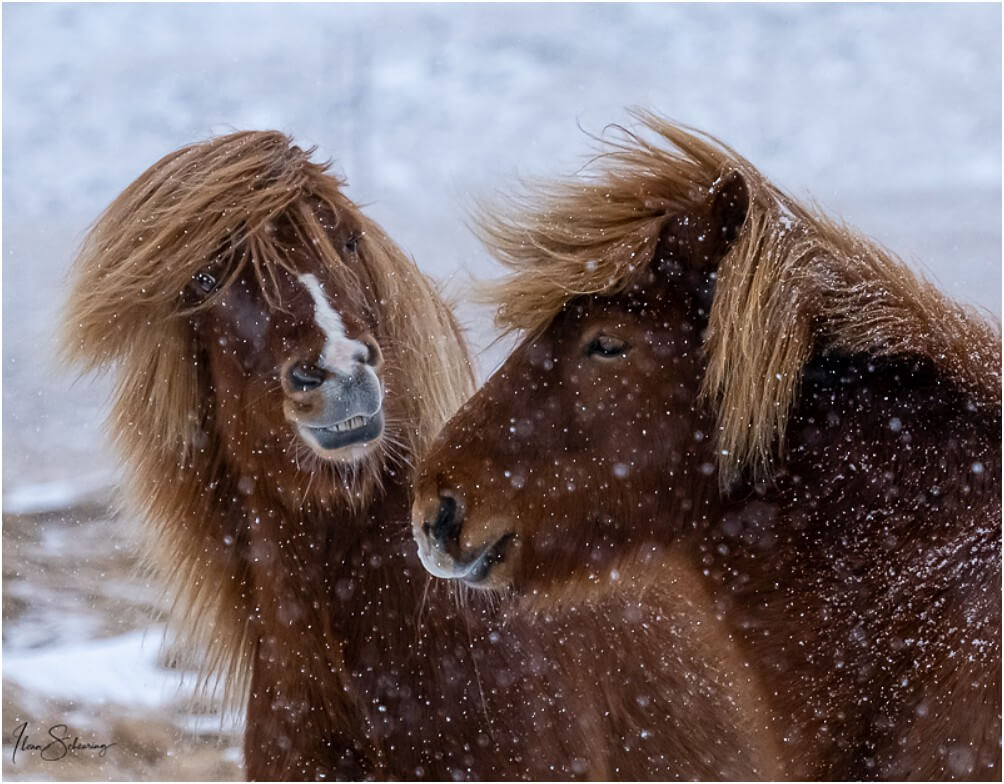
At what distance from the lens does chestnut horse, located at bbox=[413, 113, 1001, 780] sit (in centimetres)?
149

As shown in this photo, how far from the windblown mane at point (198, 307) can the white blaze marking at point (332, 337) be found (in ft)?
0.31

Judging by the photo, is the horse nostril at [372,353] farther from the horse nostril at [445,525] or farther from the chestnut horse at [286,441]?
the horse nostril at [445,525]

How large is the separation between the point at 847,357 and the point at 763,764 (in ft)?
3.10

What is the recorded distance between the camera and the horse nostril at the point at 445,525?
1618 millimetres

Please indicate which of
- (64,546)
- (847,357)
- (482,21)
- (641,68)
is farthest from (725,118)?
(64,546)

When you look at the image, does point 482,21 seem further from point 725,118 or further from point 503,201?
point 503,201

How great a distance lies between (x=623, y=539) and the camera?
170cm

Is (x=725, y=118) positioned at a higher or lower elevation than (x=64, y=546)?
higher

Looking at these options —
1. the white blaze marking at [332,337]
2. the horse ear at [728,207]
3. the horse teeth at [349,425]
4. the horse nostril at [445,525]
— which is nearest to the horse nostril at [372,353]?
the white blaze marking at [332,337]

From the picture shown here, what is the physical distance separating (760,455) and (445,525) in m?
0.55

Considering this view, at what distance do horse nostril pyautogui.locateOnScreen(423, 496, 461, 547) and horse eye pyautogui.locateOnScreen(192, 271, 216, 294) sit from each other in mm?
761

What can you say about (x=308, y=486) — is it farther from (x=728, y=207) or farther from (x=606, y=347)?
(x=728, y=207)

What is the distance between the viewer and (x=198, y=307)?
1.96 metres
